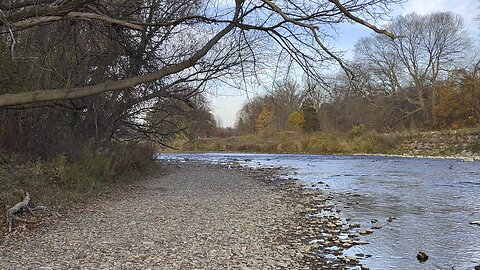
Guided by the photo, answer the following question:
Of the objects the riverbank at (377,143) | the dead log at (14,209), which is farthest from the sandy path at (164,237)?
the riverbank at (377,143)

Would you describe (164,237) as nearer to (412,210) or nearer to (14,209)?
(14,209)

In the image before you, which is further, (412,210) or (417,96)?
(417,96)

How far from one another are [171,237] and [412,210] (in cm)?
693

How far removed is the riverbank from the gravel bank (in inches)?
804

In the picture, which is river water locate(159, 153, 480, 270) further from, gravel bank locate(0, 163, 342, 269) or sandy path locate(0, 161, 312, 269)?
sandy path locate(0, 161, 312, 269)

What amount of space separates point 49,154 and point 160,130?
9831 millimetres

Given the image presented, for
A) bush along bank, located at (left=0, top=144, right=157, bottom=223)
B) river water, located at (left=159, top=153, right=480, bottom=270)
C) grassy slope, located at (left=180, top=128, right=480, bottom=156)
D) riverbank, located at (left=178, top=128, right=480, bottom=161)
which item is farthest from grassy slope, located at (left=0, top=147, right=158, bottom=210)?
grassy slope, located at (left=180, top=128, right=480, bottom=156)

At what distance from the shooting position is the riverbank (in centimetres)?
3372

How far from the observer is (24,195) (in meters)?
8.98

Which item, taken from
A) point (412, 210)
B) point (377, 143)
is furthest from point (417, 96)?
point (412, 210)

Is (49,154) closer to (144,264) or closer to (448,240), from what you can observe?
(144,264)

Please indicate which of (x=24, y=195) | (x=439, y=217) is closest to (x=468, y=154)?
(x=439, y=217)

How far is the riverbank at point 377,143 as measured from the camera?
33719 millimetres

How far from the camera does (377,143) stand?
3925cm
